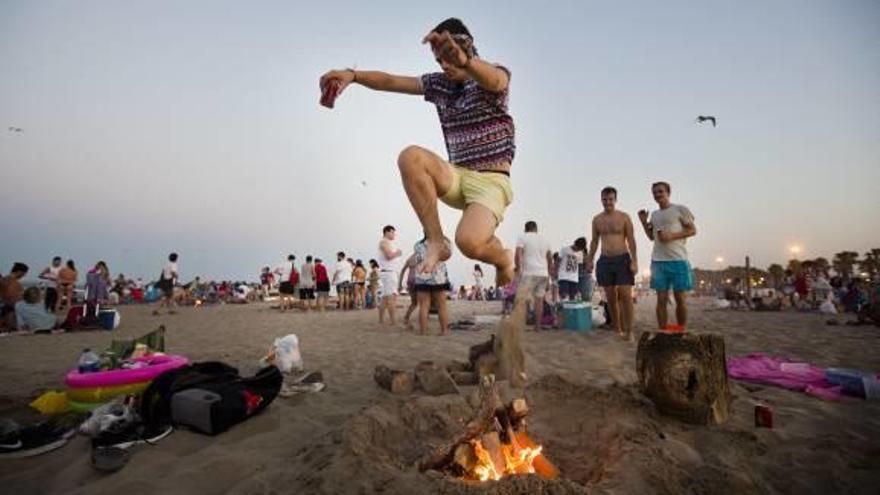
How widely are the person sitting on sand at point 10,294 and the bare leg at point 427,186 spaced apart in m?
11.3

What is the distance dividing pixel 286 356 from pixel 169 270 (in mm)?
11737

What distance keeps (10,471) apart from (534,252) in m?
6.84

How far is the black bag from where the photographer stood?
9.61 ft

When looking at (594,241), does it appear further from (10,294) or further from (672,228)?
(10,294)

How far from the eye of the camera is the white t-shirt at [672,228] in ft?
20.4

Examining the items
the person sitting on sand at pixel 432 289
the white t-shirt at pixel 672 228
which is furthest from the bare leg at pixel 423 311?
the white t-shirt at pixel 672 228

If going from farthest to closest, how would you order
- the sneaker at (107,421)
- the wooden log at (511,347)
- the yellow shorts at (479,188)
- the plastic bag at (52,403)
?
the wooden log at (511,347) → the plastic bag at (52,403) → the yellow shorts at (479,188) → the sneaker at (107,421)

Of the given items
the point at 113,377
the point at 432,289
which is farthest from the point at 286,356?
the point at 432,289

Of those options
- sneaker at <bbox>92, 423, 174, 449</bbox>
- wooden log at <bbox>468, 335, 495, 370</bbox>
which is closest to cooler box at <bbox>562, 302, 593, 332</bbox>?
wooden log at <bbox>468, 335, 495, 370</bbox>

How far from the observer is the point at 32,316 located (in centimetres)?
912

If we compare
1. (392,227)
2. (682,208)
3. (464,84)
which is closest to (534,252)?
(682,208)

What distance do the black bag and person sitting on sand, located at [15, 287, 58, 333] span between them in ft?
28.2

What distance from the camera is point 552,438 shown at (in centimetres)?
290

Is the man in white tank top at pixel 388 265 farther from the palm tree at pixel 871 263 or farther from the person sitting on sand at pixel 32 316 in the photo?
the palm tree at pixel 871 263
